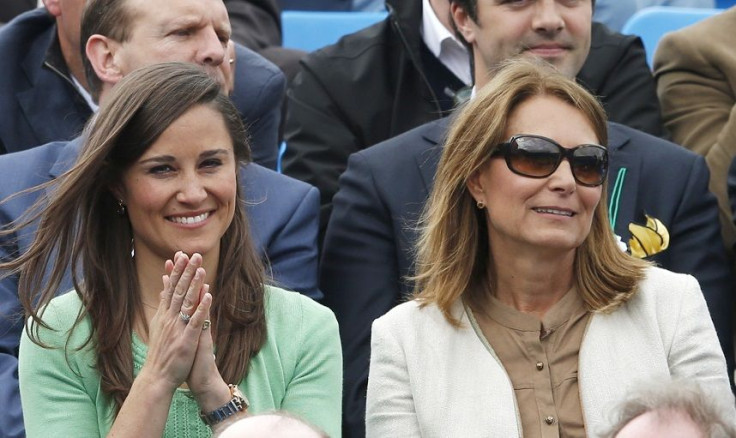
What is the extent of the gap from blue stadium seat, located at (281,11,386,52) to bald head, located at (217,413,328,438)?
181 inches

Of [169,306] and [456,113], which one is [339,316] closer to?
[456,113]

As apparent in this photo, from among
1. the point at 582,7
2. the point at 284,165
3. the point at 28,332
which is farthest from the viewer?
the point at 284,165

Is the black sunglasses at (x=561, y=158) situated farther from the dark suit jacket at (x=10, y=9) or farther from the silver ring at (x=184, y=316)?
the dark suit jacket at (x=10, y=9)

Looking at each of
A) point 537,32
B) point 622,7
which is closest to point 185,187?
point 537,32

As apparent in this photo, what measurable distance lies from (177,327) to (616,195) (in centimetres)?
154

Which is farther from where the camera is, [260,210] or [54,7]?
[54,7]

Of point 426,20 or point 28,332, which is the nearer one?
point 28,332

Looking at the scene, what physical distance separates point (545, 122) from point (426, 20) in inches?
64.5

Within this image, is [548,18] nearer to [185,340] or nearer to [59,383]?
[185,340]

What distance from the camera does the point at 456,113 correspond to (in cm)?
423

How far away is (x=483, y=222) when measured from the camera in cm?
396

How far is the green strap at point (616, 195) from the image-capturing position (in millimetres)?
4316

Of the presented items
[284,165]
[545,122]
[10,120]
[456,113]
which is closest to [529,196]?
[545,122]

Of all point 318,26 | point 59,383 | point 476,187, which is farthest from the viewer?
point 318,26
